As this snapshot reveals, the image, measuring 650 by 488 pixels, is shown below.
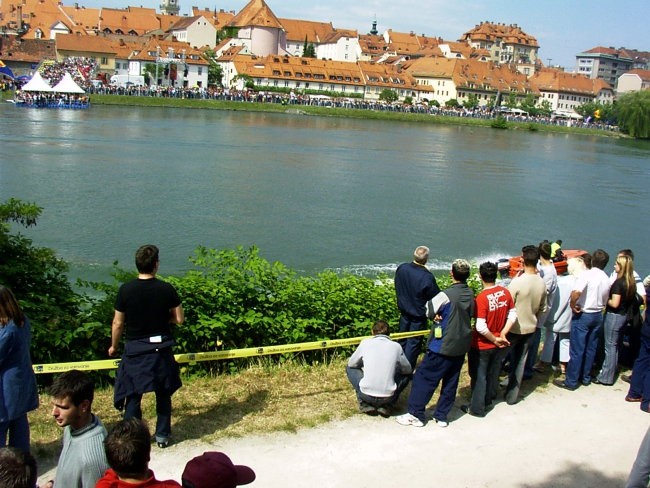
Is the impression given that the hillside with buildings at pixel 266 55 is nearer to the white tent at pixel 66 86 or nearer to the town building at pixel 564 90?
the town building at pixel 564 90

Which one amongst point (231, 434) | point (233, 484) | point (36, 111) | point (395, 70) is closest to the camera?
point (233, 484)

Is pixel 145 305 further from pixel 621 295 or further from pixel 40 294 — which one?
pixel 621 295

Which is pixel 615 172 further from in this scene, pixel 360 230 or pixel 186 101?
pixel 186 101

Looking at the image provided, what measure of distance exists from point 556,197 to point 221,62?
96.6 m

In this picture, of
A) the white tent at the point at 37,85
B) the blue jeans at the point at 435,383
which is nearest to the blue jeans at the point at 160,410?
the blue jeans at the point at 435,383

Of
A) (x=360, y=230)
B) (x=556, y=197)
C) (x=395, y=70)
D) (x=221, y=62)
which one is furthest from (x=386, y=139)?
(x=395, y=70)

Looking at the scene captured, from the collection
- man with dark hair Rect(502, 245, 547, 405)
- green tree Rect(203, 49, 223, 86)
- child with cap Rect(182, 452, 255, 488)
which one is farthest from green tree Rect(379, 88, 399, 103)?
child with cap Rect(182, 452, 255, 488)

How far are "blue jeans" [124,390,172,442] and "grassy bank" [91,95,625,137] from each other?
85845 mm

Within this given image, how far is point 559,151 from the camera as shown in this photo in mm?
78125

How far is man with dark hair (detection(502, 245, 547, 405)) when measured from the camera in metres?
7.93

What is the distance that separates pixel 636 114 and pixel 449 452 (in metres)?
115

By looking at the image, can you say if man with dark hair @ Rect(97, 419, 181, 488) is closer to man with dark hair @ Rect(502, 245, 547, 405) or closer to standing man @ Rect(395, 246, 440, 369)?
standing man @ Rect(395, 246, 440, 369)

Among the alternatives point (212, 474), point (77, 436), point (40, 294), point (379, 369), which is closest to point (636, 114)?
point (379, 369)

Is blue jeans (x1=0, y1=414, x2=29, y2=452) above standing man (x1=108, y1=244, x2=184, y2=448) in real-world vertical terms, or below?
below
